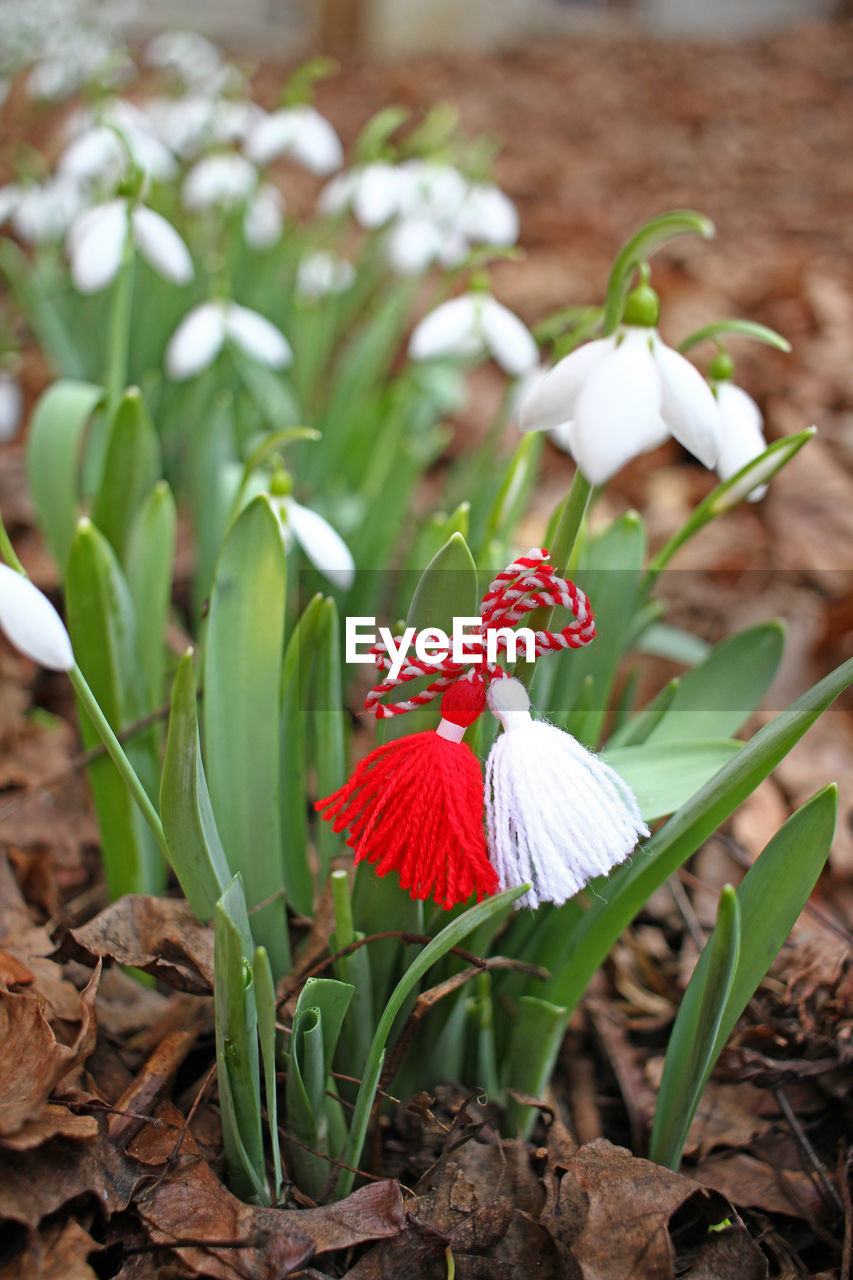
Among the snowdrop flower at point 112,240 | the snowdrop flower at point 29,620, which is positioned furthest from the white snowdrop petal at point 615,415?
the snowdrop flower at point 112,240

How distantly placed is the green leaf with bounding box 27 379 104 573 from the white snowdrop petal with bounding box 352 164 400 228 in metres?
0.58

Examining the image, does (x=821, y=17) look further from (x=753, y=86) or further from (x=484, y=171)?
(x=484, y=171)

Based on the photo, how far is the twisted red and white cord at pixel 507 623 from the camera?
60 centimetres

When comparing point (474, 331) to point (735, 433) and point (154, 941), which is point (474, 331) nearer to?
point (735, 433)

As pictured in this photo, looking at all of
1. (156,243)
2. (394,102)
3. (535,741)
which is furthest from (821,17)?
(535,741)

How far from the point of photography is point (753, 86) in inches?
194

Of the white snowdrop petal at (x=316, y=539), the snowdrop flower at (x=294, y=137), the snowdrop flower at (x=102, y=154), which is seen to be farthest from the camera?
the snowdrop flower at (x=294, y=137)

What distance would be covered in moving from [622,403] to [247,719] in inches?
16.3

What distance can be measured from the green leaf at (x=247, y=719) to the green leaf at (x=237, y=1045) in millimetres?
101

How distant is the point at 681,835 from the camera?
2.29 ft

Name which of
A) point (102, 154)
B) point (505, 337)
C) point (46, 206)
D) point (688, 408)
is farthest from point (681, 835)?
point (46, 206)

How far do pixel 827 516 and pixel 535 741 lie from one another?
1535 millimetres

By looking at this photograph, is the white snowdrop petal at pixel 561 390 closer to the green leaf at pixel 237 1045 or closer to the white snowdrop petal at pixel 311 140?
the green leaf at pixel 237 1045

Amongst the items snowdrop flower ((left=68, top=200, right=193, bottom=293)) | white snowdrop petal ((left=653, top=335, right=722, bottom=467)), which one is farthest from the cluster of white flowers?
white snowdrop petal ((left=653, top=335, right=722, bottom=467))
